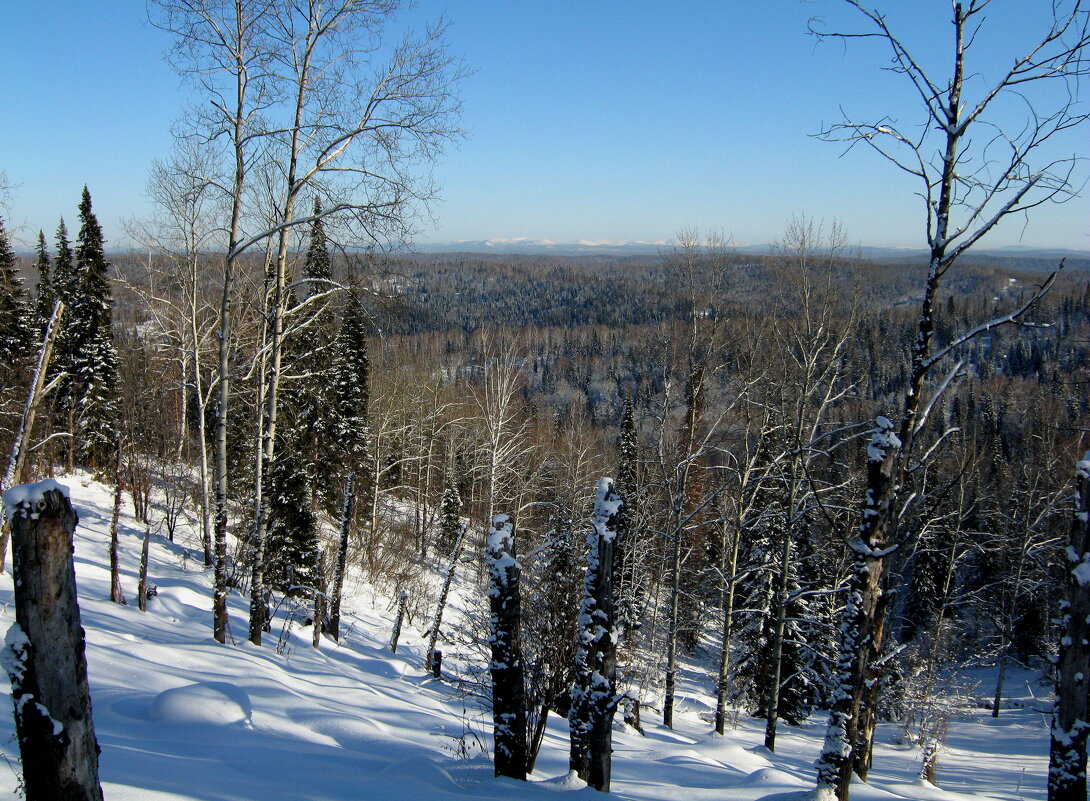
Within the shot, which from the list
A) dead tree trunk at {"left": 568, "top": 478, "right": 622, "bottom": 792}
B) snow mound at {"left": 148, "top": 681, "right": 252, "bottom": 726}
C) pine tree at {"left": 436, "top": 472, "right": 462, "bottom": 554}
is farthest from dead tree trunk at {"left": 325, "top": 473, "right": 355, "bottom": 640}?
pine tree at {"left": 436, "top": 472, "right": 462, "bottom": 554}

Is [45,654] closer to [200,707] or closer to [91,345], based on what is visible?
[200,707]

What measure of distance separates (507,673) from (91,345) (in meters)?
26.7

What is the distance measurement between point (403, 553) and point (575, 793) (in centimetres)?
2302

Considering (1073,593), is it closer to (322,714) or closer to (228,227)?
(322,714)

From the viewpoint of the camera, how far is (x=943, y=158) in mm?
5090

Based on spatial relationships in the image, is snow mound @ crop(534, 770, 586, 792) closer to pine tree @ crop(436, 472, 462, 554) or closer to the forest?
the forest

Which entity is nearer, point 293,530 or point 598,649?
point 598,649

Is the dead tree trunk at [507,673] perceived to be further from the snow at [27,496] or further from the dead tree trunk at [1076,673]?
the dead tree trunk at [1076,673]

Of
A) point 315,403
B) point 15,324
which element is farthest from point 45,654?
point 15,324

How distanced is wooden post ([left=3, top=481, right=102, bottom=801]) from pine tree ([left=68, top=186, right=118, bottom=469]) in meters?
25.8

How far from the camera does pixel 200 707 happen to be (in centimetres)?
620

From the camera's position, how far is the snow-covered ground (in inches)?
190

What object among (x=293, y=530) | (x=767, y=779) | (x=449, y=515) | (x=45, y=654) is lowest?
(x=449, y=515)

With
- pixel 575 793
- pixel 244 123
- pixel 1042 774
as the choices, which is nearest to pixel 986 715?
pixel 1042 774
